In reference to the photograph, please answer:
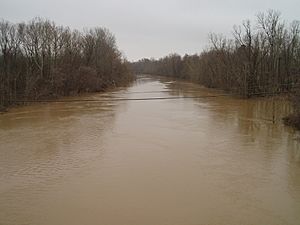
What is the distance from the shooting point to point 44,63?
99.3 feet

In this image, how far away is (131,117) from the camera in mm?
17297

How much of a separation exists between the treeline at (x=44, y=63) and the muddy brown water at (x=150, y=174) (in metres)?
10.7

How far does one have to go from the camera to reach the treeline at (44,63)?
A: 25.0 metres

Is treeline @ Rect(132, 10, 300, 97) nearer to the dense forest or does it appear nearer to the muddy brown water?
the dense forest

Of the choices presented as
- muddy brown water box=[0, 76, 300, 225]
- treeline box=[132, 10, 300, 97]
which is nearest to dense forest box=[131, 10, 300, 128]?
treeline box=[132, 10, 300, 97]

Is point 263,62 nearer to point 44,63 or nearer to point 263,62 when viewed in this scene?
point 263,62

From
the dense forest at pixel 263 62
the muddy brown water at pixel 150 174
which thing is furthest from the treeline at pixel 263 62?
the muddy brown water at pixel 150 174

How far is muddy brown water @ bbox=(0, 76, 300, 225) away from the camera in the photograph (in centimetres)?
598

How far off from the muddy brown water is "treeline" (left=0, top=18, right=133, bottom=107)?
1071cm

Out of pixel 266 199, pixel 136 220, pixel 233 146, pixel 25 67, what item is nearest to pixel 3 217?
pixel 136 220

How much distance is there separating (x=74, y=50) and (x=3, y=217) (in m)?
31.7

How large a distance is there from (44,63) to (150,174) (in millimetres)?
24950

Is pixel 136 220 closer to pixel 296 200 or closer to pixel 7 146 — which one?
pixel 296 200

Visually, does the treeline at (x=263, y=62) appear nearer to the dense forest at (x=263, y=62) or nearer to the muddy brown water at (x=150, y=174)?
the dense forest at (x=263, y=62)
